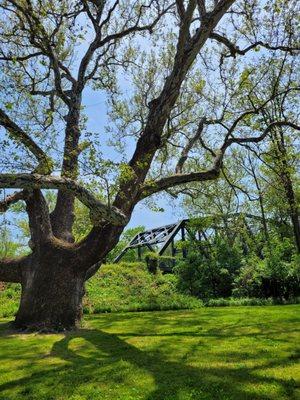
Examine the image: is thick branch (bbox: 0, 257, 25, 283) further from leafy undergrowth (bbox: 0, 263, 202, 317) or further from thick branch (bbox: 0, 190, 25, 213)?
leafy undergrowth (bbox: 0, 263, 202, 317)

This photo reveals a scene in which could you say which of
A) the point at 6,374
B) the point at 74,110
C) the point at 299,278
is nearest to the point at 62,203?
the point at 74,110

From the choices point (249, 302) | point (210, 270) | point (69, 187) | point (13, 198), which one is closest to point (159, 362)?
point (69, 187)

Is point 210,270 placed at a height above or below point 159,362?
above

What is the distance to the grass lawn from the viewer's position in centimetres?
605

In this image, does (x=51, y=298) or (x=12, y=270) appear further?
(x=12, y=270)

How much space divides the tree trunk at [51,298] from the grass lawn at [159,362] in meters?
0.54

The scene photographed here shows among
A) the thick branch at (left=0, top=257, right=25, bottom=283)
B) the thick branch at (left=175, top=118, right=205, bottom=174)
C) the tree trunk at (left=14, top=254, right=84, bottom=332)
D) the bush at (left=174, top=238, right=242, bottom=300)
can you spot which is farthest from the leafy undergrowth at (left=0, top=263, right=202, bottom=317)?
the thick branch at (left=175, top=118, right=205, bottom=174)

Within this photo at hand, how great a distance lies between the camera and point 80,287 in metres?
12.0

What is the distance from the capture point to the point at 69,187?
400 inches

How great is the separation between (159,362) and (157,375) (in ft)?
2.85

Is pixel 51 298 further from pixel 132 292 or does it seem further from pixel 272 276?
pixel 272 276

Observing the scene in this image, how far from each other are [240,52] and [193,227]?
34.2ft

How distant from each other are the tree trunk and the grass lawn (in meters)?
0.54

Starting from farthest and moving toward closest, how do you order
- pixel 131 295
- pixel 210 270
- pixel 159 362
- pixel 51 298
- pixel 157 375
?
pixel 131 295 → pixel 210 270 → pixel 51 298 → pixel 159 362 → pixel 157 375
